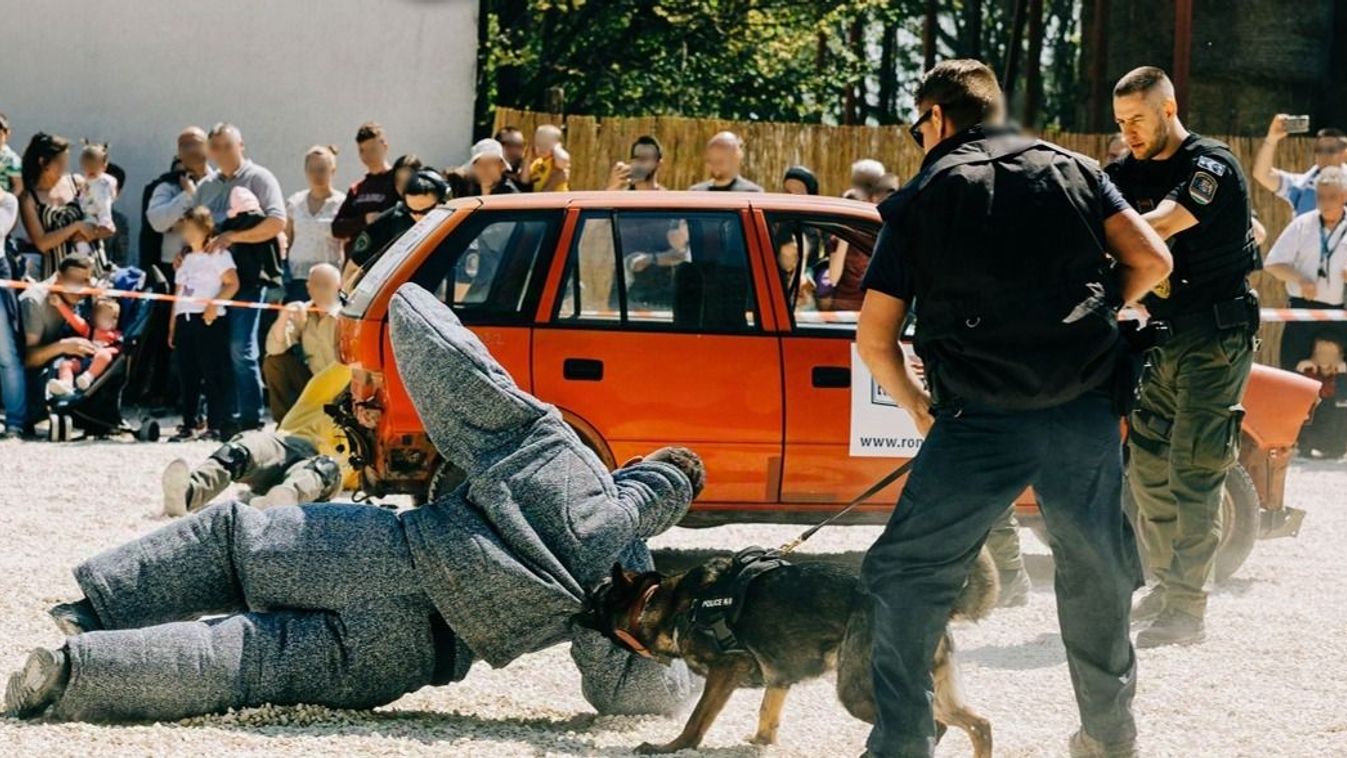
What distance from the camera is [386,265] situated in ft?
27.5

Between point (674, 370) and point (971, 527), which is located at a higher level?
point (971, 527)

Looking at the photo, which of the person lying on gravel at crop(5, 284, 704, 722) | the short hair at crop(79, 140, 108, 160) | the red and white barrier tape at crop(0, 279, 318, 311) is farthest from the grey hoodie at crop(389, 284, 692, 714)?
the short hair at crop(79, 140, 108, 160)

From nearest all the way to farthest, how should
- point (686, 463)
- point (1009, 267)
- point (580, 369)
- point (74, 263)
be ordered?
point (1009, 267), point (686, 463), point (580, 369), point (74, 263)

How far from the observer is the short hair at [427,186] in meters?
11.0

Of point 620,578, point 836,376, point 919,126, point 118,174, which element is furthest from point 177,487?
point 118,174

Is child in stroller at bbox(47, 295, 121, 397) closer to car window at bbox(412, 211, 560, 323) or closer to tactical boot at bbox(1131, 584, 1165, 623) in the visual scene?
car window at bbox(412, 211, 560, 323)

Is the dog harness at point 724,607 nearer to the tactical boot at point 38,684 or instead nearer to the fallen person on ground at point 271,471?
the tactical boot at point 38,684

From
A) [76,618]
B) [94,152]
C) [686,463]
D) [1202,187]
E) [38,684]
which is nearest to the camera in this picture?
[38,684]

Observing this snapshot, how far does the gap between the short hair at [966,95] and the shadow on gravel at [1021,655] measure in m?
2.63

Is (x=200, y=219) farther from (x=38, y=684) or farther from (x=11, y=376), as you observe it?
(x=38, y=684)

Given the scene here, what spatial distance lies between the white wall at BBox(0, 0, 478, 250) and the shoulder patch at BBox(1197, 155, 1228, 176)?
34.9 feet

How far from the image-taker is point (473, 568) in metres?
5.33

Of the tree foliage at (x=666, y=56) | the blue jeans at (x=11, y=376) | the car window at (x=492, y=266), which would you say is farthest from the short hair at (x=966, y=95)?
the tree foliage at (x=666, y=56)

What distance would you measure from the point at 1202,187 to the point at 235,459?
481 cm
